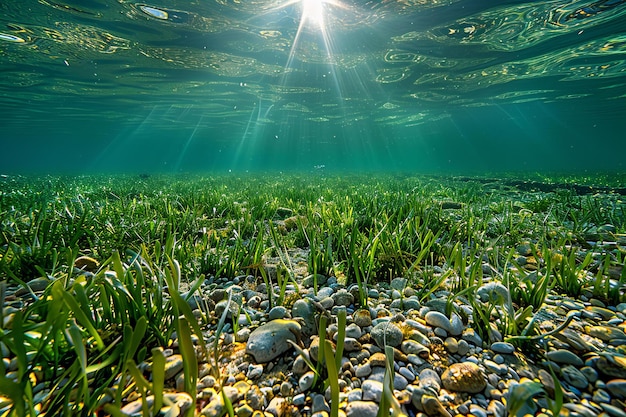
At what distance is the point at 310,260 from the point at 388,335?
3.98 ft

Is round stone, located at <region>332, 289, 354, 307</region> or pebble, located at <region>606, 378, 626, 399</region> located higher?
pebble, located at <region>606, 378, 626, 399</region>

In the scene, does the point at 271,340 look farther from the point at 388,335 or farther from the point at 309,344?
the point at 388,335

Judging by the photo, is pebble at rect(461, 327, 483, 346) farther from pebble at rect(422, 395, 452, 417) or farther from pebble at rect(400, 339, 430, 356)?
pebble at rect(422, 395, 452, 417)

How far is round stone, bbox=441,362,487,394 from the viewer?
4.53 ft

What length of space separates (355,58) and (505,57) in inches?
343

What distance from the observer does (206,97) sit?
23219 mm

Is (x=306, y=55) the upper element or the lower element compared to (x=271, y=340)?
upper

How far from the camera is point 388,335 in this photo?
174cm

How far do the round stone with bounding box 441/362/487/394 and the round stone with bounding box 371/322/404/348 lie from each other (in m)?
0.32

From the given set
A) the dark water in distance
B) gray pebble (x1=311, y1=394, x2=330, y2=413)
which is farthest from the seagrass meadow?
the dark water in distance

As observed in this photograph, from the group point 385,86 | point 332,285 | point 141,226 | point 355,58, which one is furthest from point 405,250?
point 385,86

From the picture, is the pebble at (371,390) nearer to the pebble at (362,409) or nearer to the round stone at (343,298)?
the pebble at (362,409)

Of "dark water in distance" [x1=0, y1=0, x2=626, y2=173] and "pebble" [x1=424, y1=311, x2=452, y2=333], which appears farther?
"dark water in distance" [x1=0, y1=0, x2=626, y2=173]

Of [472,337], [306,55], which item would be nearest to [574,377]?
[472,337]
